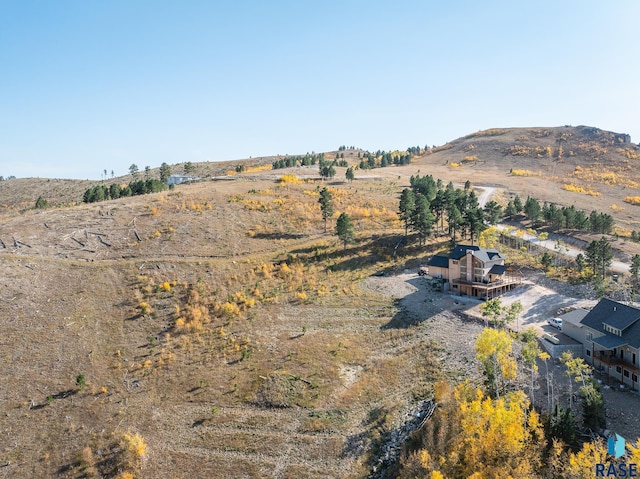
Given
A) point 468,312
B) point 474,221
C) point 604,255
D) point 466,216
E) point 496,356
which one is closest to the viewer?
point 496,356

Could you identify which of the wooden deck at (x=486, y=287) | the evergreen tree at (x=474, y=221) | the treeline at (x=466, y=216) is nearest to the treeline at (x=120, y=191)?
the treeline at (x=466, y=216)

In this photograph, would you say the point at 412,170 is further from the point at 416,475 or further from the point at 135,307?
the point at 416,475

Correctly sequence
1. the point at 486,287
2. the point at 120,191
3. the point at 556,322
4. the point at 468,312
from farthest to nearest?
the point at 120,191 < the point at 486,287 < the point at 468,312 < the point at 556,322

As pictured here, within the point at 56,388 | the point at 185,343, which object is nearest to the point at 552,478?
the point at 185,343

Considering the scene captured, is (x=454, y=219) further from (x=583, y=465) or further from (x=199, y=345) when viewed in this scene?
(x=583, y=465)

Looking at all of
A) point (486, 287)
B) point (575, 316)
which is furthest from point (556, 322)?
point (486, 287)

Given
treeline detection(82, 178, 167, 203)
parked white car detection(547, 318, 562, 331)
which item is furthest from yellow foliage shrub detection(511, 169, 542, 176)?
treeline detection(82, 178, 167, 203)
